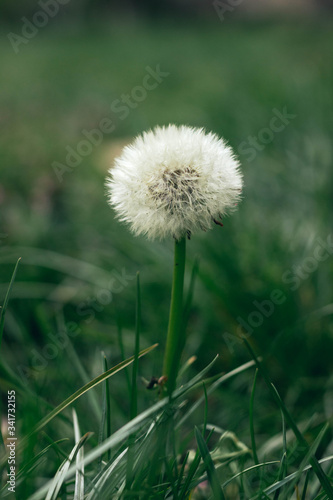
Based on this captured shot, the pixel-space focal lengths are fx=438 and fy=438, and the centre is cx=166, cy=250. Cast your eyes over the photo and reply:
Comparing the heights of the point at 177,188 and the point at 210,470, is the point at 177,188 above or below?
above

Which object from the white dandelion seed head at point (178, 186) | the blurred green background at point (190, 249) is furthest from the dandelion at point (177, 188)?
the blurred green background at point (190, 249)

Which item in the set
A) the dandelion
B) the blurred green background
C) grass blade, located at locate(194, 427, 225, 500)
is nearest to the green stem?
the dandelion

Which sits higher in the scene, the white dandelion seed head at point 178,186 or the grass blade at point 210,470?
the white dandelion seed head at point 178,186

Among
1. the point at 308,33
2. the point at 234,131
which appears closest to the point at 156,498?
the point at 234,131

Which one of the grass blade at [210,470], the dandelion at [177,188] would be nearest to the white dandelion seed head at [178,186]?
the dandelion at [177,188]

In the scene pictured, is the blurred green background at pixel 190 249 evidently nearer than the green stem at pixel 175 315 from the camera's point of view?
Answer: No

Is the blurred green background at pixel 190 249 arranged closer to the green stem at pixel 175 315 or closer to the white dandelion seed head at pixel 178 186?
the green stem at pixel 175 315

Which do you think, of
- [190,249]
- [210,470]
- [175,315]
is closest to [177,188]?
[175,315]

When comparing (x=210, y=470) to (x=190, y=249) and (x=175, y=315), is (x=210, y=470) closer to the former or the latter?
(x=175, y=315)

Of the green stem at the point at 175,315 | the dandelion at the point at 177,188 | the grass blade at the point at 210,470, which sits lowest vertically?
the grass blade at the point at 210,470
